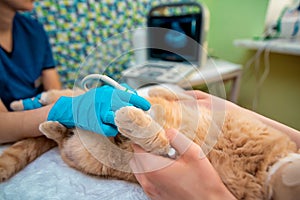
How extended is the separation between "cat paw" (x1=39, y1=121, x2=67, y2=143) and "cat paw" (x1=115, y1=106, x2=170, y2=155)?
0.23 m

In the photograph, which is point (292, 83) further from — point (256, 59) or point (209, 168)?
point (209, 168)

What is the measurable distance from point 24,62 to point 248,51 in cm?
133

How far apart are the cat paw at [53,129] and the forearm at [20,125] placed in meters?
0.06

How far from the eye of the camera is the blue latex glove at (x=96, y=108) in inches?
20.3

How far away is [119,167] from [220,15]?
1468mm

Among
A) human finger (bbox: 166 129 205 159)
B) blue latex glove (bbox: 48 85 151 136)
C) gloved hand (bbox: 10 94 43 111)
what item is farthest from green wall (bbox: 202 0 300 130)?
gloved hand (bbox: 10 94 43 111)

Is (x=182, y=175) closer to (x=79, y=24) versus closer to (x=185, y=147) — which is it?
(x=185, y=147)

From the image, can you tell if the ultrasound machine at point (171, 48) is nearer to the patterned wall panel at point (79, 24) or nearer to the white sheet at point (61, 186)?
the patterned wall panel at point (79, 24)

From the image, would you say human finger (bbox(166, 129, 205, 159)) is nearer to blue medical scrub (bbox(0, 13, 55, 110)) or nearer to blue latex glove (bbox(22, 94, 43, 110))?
blue latex glove (bbox(22, 94, 43, 110))

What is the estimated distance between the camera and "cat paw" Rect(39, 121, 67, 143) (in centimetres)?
58

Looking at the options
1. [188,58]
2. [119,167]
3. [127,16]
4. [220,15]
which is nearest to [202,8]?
[188,58]

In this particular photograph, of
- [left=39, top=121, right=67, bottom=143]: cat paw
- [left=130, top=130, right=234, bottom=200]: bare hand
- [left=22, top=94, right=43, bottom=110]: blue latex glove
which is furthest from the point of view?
[left=22, top=94, right=43, bottom=110]: blue latex glove

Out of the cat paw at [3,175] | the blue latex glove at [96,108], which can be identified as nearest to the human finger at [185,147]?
the blue latex glove at [96,108]

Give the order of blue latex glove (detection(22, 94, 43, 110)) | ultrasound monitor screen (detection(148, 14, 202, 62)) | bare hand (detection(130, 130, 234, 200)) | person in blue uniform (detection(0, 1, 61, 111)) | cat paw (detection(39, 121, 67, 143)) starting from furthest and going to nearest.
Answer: ultrasound monitor screen (detection(148, 14, 202, 62)) → person in blue uniform (detection(0, 1, 61, 111)) → blue latex glove (detection(22, 94, 43, 110)) → cat paw (detection(39, 121, 67, 143)) → bare hand (detection(130, 130, 234, 200))
